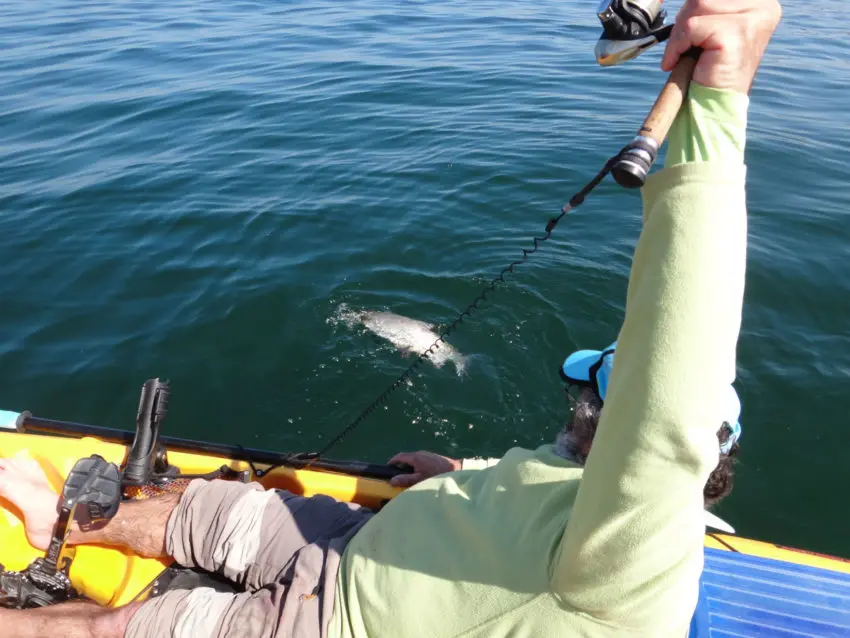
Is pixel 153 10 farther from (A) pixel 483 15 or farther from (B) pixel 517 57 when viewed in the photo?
(B) pixel 517 57

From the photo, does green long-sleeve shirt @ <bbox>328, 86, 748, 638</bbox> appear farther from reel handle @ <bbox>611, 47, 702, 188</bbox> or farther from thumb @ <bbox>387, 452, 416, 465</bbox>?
thumb @ <bbox>387, 452, 416, 465</bbox>

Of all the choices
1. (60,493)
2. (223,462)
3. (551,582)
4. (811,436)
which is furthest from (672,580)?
(811,436)

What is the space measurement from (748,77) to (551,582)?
1.49 meters

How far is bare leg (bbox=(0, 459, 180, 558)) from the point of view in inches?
128

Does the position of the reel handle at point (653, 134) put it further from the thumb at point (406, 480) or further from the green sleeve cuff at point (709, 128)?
the thumb at point (406, 480)

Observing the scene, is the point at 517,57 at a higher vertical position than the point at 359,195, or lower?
higher

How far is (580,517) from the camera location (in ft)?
5.15

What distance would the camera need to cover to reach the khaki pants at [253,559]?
2.52 m

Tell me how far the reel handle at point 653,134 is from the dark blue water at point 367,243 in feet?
12.7

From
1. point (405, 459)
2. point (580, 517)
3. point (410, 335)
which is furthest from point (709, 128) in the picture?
point (410, 335)

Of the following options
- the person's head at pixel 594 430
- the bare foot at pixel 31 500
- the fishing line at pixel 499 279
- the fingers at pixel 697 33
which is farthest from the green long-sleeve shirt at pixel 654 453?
the bare foot at pixel 31 500

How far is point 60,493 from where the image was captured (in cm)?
355

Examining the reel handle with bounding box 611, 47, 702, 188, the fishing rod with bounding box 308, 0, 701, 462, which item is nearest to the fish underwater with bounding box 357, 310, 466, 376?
the fishing rod with bounding box 308, 0, 701, 462

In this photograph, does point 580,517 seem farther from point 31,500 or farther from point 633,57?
point 31,500
